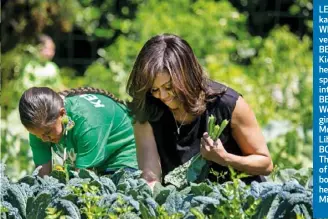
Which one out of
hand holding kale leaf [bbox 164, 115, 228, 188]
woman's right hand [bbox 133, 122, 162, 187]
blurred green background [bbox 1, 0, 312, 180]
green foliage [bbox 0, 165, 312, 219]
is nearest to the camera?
green foliage [bbox 0, 165, 312, 219]

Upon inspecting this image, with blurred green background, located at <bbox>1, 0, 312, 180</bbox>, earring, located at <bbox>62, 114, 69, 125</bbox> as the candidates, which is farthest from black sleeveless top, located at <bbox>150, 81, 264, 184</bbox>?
blurred green background, located at <bbox>1, 0, 312, 180</bbox>

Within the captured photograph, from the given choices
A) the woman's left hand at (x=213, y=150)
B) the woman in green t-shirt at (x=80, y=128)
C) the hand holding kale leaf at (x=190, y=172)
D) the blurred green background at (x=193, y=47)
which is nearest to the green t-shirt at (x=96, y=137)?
the woman in green t-shirt at (x=80, y=128)

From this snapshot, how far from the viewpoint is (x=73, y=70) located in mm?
8539

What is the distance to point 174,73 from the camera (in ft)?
11.6

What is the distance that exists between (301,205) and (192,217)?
37 cm

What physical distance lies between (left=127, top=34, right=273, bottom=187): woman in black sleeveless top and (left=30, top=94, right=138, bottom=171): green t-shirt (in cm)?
16

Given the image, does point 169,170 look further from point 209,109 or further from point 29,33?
point 29,33

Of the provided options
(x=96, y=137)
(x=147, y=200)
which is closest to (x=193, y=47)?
(x=96, y=137)

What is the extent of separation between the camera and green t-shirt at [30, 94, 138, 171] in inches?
150

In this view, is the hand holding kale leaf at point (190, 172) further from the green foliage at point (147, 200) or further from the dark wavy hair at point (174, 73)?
the green foliage at point (147, 200)

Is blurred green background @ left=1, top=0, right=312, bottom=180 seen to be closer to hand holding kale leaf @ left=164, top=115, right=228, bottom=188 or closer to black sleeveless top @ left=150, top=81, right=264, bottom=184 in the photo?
black sleeveless top @ left=150, top=81, right=264, bottom=184

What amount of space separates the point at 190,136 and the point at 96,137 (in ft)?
1.19

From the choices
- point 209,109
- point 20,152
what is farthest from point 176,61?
point 20,152

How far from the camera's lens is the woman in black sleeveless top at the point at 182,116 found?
11.7 feet
